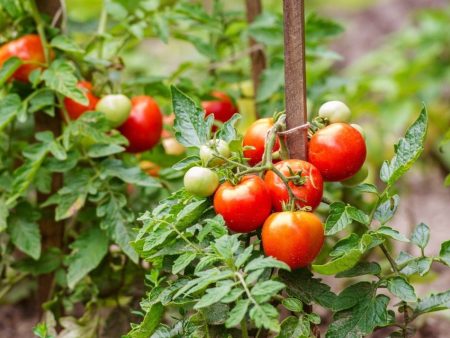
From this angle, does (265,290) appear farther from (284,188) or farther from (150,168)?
(150,168)

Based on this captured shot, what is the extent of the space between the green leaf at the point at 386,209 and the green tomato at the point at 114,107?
64 centimetres

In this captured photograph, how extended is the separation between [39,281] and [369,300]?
3.13 ft

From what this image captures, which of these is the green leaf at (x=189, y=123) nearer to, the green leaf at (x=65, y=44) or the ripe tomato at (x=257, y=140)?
the ripe tomato at (x=257, y=140)

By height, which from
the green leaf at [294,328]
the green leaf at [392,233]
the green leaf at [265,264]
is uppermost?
the green leaf at [265,264]

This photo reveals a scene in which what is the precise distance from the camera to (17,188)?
4.83 ft

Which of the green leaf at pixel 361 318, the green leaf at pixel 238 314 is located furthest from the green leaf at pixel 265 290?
the green leaf at pixel 361 318

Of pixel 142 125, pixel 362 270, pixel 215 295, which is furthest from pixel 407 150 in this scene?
pixel 142 125

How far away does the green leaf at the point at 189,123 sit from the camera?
3.92ft

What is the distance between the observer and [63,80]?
1482mm

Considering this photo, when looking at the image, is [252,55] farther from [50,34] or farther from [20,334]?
[20,334]

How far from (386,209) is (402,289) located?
0.49 feet

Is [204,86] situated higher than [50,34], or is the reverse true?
[50,34]

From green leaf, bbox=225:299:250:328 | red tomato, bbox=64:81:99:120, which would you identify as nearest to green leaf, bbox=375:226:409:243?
green leaf, bbox=225:299:250:328

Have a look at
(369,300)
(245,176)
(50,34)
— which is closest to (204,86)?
(50,34)
